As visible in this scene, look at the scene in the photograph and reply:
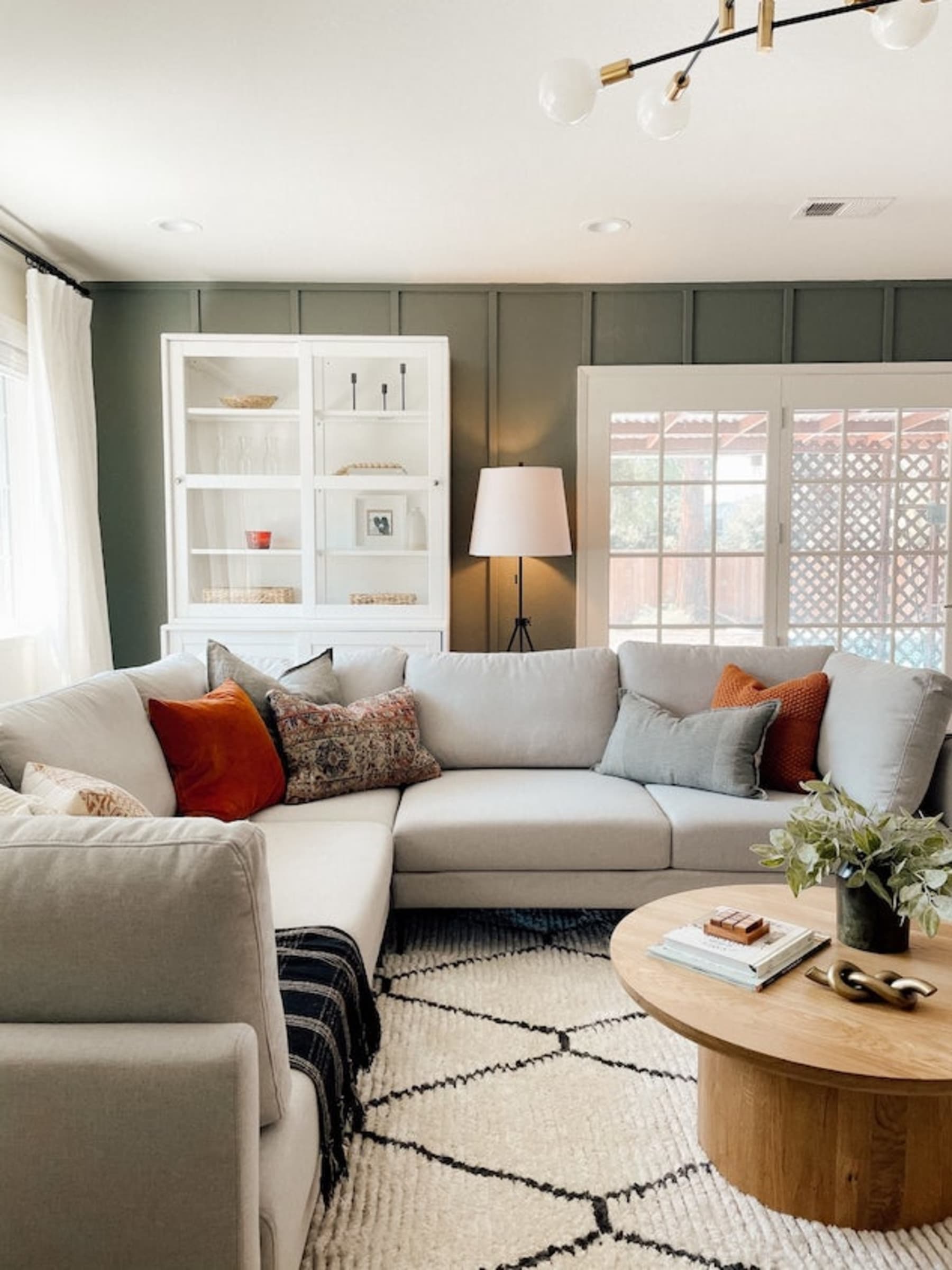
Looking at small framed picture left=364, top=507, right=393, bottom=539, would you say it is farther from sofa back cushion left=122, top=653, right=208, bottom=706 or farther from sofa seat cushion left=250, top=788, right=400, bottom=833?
sofa seat cushion left=250, top=788, right=400, bottom=833

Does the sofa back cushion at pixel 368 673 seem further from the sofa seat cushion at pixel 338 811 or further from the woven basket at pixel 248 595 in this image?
the woven basket at pixel 248 595

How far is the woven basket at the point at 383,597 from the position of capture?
14.2ft

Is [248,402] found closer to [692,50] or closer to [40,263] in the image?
[40,263]

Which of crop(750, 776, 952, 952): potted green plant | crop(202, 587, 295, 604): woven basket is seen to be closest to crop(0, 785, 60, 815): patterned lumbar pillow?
crop(750, 776, 952, 952): potted green plant

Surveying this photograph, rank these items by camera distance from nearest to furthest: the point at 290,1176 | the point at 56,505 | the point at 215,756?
the point at 290,1176
the point at 215,756
the point at 56,505

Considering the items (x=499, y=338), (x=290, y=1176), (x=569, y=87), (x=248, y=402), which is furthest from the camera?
(x=499, y=338)

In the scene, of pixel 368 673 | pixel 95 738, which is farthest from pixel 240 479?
pixel 95 738

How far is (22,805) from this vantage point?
4.97ft

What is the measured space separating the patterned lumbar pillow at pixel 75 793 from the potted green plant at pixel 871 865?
1.24 m

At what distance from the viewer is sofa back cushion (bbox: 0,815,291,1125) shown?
1015mm

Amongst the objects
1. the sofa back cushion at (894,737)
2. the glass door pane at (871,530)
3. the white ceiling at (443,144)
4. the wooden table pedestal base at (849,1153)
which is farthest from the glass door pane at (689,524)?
the wooden table pedestal base at (849,1153)

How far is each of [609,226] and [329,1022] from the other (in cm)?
335

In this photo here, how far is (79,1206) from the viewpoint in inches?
38.2

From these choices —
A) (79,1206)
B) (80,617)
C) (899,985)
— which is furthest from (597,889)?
(80,617)
